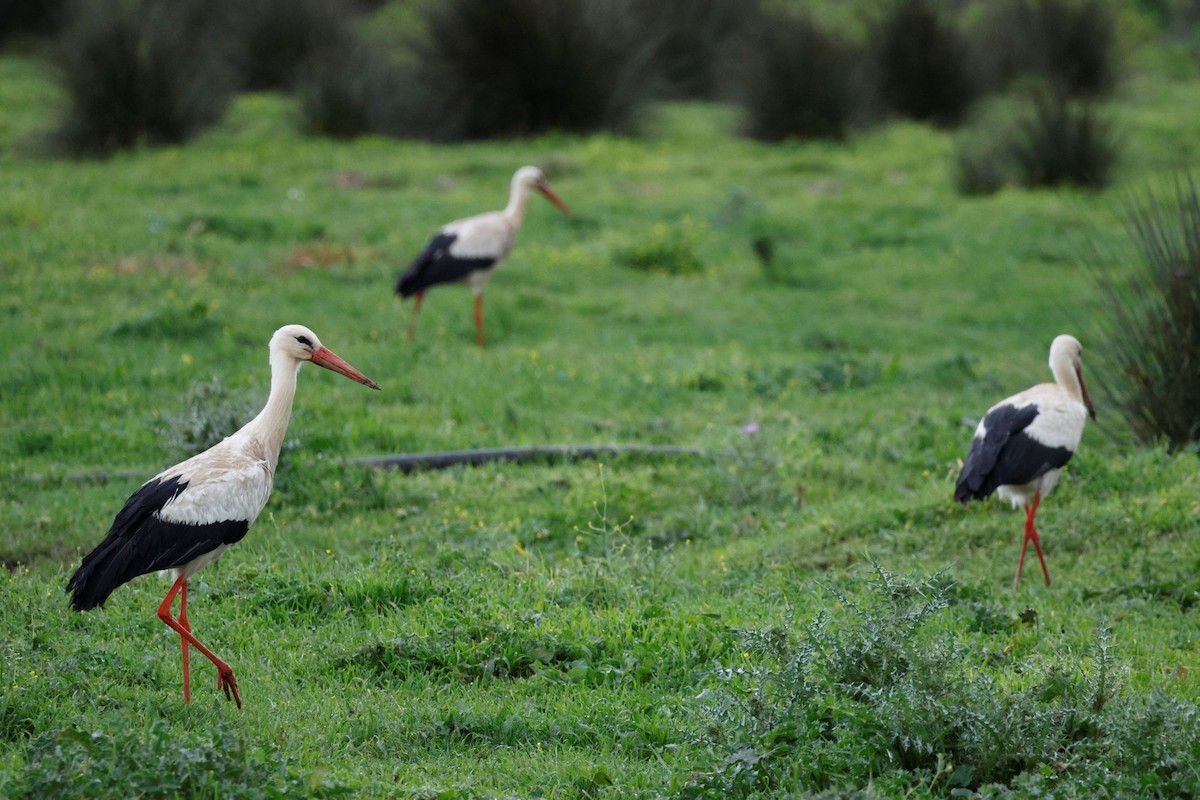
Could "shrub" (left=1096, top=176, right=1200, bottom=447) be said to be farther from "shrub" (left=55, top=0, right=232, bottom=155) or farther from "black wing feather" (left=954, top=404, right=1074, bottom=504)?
"shrub" (left=55, top=0, right=232, bottom=155)

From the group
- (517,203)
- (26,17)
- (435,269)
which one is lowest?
(435,269)

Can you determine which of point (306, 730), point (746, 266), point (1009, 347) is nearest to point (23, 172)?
point (746, 266)

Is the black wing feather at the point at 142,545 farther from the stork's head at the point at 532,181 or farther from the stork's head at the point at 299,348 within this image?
the stork's head at the point at 532,181

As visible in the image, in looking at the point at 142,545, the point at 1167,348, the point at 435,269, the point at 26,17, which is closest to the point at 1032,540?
the point at 1167,348

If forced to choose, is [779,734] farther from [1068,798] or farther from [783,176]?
[783,176]

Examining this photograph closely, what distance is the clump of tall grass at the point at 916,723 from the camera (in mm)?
4020

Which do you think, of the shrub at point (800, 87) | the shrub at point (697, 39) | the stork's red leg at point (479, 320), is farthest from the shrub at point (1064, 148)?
the shrub at point (697, 39)

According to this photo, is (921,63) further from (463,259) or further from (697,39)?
(463,259)

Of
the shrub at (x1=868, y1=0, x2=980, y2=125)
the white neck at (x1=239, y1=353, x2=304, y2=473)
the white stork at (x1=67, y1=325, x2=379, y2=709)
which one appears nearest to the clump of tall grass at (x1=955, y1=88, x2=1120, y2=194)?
the shrub at (x1=868, y1=0, x2=980, y2=125)

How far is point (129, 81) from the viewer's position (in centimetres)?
1555

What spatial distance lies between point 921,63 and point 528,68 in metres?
5.98

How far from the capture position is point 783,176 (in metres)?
16.3

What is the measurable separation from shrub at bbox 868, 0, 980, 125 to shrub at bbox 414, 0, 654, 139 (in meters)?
3.78

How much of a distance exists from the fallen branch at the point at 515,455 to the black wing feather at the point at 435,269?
2.92 metres
